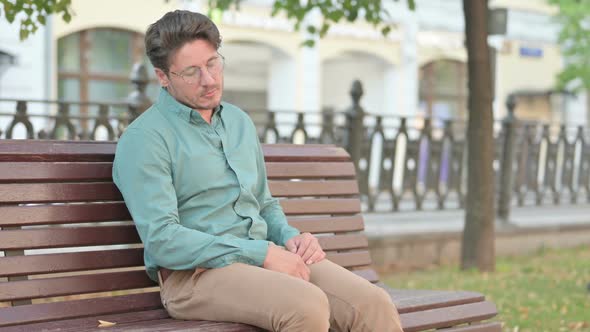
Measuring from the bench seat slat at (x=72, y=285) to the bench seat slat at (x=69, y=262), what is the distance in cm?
3

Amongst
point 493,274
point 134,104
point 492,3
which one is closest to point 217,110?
point 134,104

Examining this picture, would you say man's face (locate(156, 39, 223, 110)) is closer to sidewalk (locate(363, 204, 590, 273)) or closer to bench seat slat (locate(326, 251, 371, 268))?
bench seat slat (locate(326, 251, 371, 268))

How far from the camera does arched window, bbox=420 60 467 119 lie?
1188 inches

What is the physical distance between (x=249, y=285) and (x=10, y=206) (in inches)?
37.0

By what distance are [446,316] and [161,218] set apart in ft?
4.48

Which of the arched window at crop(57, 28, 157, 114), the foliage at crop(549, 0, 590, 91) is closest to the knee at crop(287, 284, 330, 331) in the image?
the arched window at crop(57, 28, 157, 114)

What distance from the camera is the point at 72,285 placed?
3990 mm

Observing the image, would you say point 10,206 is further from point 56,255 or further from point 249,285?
point 249,285

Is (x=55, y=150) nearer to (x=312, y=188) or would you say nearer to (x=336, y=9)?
(x=312, y=188)

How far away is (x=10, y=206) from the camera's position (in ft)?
12.8

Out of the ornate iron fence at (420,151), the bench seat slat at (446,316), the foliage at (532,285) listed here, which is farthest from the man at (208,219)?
the ornate iron fence at (420,151)

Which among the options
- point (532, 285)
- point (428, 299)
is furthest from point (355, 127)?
point (428, 299)

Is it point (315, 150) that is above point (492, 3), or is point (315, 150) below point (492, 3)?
below

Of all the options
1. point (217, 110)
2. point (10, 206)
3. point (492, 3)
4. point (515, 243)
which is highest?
point (492, 3)
